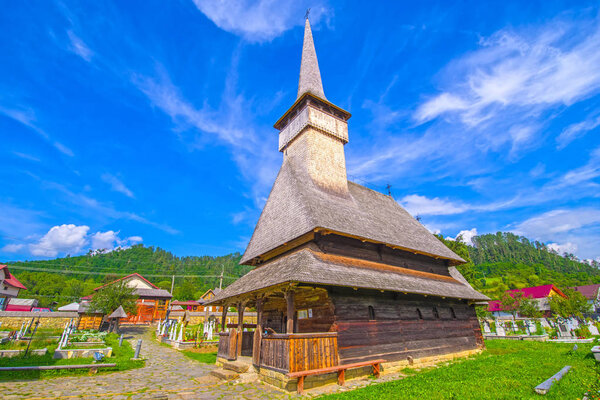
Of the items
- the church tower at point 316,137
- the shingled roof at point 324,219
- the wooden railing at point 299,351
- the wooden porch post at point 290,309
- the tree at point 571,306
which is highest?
the church tower at point 316,137

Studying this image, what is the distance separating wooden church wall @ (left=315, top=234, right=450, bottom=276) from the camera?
482 inches

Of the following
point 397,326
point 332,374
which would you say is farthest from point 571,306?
point 332,374

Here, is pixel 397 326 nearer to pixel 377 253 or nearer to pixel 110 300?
pixel 377 253

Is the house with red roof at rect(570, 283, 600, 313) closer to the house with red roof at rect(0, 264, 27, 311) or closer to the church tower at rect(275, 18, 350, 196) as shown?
the church tower at rect(275, 18, 350, 196)

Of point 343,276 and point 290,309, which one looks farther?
point 343,276

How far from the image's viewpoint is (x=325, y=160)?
17.1 meters

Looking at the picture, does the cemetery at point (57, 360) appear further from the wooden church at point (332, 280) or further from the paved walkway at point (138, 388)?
the wooden church at point (332, 280)

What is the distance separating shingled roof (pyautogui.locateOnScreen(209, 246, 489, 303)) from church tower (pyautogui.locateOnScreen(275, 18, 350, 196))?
5444 millimetres

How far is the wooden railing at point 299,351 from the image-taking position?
26.9 ft

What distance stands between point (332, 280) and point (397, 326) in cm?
481

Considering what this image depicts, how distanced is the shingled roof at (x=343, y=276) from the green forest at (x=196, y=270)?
57563mm

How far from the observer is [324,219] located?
1213 cm

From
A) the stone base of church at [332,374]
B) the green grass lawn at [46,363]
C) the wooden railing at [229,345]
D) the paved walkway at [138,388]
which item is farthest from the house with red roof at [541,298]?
the green grass lawn at [46,363]

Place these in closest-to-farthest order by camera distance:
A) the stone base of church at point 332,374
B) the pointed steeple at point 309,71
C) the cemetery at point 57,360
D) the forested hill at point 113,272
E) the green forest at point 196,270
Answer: the stone base of church at point 332,374 → the cemetery at point 57,360 → the pointed steeple at point 309,71 → the forested hill at point 113,272 → the green forest at point 196,270
